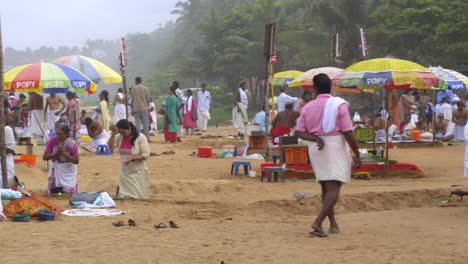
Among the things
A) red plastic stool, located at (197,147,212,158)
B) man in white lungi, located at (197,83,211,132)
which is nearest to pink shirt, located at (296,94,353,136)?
red plastic stool, located at (197,147,212,158)

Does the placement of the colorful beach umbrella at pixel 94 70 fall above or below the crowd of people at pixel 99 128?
above

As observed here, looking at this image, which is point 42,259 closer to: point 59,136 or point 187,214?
point 187,214

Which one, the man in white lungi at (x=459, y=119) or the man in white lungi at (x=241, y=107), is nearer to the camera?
the man in white lungi at (x=459, y=119)

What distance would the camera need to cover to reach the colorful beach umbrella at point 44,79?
43.7ft

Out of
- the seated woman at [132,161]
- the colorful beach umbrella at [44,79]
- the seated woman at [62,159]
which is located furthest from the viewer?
the colorful beach umbrella at [44,79]

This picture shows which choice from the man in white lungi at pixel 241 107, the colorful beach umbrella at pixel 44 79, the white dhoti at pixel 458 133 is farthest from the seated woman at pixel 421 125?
the colorful beach umbrella at pixel 44 79

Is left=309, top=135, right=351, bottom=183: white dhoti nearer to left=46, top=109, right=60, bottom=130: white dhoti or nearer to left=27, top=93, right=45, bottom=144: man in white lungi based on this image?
left=46, top=109, right=60, bottom=130: white dhoti

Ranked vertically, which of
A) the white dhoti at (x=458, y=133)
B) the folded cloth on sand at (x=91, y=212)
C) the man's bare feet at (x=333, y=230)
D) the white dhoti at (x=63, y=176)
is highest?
the white dhoti at (x=458, y=133)

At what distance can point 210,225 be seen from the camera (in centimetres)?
784

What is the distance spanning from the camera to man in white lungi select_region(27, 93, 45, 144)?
743 inches

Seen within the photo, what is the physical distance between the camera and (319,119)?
6.68m

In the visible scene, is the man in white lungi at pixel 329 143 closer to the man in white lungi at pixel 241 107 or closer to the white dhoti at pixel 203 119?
the man in white lungi at pixel 241 107

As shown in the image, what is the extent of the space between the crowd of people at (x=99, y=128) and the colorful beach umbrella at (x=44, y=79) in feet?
2.05

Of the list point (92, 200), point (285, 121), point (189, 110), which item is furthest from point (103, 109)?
point (92, 200)
